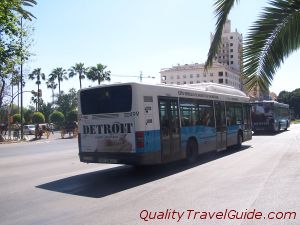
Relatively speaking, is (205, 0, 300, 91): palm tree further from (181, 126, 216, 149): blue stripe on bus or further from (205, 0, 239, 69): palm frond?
(181, 126, 216, 149): blue stripe on bus

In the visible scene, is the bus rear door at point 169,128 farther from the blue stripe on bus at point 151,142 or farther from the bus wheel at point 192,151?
the bus wheel at point 192,151

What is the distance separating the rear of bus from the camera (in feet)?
35.9

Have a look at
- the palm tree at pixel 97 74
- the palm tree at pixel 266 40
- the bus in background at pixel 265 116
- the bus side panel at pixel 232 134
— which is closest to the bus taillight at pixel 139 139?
the palm tree at pixel 266 40

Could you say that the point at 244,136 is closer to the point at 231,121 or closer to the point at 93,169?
the point at 231,121

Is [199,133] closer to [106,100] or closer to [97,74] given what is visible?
[106,100]

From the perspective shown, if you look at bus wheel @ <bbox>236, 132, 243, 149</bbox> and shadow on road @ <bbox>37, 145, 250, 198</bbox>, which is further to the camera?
bus wheel @ <bbox>236, 132, 243, 149</bbox>

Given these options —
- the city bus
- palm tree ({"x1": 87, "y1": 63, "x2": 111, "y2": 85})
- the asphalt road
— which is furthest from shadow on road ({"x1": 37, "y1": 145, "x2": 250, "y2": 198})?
palm tree ({"x1": 87, "y1": 63, "x2": 111, "y2": 85})

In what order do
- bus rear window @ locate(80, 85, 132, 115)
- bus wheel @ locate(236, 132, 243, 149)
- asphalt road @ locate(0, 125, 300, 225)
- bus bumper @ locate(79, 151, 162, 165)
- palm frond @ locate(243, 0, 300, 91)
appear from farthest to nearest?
bus wheel @ locate(236, 132, 243, 149) → bus rear window @ locate(80, 85, 132, 115) → bus bumper @ locate(79, 151, 162, 165) → asphalt road @ locate(0, 125, 300, 225) → palm frond @ locate(243, 0, 300, 91)

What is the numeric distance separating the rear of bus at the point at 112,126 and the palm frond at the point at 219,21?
5681mm

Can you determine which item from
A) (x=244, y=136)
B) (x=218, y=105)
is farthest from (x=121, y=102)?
(x=244, y=136)

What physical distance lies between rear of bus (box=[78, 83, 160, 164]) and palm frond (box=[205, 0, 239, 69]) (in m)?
5.68

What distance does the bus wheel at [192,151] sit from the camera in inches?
536

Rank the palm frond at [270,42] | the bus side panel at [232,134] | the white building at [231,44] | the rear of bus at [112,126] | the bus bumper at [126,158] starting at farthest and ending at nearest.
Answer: the bus side panel at [232,134] → the rear of bus at [112,126] → the bus bumper at [126,158] → the white building at [231,44] → the palm frond at [270,42]

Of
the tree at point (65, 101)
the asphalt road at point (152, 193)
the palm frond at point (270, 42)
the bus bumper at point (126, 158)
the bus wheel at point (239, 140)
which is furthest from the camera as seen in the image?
the tree at point (65, 101)
